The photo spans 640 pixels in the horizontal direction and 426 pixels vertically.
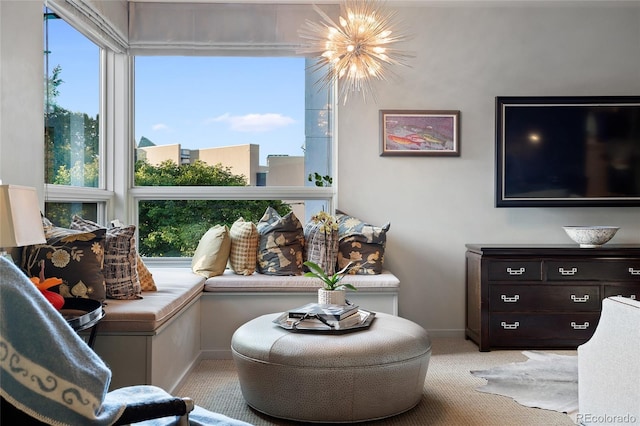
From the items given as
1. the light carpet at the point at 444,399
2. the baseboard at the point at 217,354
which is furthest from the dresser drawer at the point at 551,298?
the baseboard at the point at 217,354

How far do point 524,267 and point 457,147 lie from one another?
1087 millimetres

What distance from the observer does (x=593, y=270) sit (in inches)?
152

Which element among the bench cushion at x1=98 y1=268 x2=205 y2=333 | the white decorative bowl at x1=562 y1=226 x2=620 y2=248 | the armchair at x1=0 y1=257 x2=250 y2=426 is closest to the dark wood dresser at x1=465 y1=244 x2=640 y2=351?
the white decorative bowl at x1=562 y1=226 x2=620 y2=248

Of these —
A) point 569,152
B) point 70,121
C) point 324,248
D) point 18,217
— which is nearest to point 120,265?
point 18,217

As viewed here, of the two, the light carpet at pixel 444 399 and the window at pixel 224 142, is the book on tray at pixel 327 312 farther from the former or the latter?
the window at pixel 224 142

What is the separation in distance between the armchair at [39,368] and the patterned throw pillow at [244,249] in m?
2.70

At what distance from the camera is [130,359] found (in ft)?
8.46

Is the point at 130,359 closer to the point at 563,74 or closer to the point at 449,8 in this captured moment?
the point at 449,8

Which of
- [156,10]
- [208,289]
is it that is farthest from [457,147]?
[156,10]

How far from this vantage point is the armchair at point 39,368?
1180 mm

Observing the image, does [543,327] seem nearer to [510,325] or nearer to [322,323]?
[510,325]

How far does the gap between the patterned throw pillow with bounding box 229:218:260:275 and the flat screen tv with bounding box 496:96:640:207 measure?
1.91 m

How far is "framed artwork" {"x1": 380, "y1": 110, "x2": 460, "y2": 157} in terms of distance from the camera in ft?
14.3

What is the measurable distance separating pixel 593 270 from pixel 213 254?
8.87 feet
